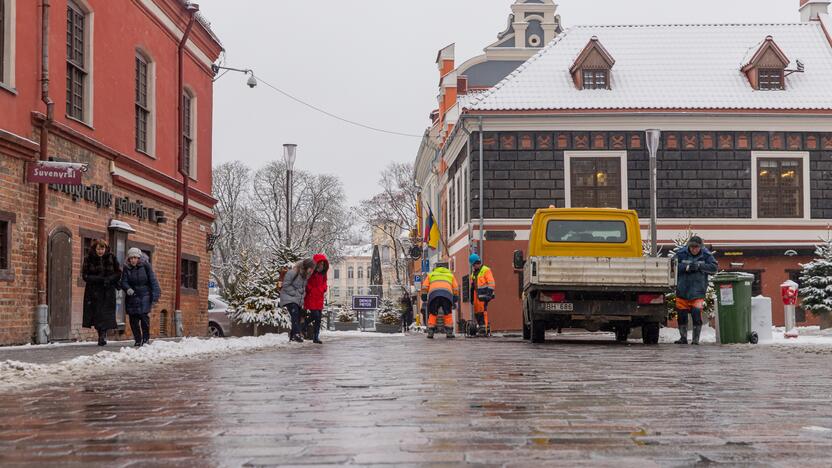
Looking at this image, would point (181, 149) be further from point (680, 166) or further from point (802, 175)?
point (802, 175)

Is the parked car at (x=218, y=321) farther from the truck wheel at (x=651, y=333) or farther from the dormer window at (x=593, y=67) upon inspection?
the dormer window at (x=593, y=67)

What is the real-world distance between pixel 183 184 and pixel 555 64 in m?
14.6

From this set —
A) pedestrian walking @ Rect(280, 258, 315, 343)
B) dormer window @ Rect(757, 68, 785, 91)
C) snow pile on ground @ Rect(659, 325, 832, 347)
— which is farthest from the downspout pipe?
dormer window @ Rect(757, 68, 785, 91)

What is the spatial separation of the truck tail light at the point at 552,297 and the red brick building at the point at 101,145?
8.04 m

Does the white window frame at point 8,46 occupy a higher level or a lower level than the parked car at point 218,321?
higher

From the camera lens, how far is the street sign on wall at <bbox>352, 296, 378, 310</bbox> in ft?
125

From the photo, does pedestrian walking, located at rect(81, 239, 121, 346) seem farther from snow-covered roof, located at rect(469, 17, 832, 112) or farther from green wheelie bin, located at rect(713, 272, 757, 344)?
snow-covered roof, located at rect(469, 17, 832, 112)

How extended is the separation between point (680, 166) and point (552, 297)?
17.8 metres

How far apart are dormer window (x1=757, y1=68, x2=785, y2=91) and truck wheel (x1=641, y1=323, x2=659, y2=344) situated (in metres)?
19.0

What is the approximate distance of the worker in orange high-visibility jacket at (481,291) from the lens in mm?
22359

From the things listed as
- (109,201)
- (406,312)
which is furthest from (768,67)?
(109,201)

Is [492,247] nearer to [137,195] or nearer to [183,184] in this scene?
[183,184]

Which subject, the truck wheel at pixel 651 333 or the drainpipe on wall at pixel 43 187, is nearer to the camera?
the drainpipe on wall at pixel 43 187

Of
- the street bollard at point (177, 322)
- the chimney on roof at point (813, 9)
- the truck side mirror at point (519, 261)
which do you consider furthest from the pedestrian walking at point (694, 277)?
the chimney on roof at point (813, 9)
